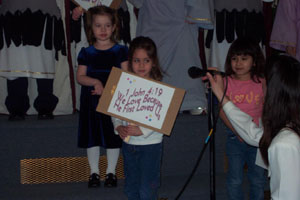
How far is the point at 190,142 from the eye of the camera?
3096 millimetres

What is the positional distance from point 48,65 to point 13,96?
36 cm

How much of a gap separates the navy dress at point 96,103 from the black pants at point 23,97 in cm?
56

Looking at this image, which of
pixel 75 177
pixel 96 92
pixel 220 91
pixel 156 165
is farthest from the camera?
pixel 75 177

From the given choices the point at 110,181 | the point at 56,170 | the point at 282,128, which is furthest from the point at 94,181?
the point at 282,128

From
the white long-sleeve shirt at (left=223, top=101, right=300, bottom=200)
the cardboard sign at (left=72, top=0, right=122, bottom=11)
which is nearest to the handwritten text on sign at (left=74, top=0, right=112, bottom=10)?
the cardboard sign at (left=72, top=0, right=122, bottom=11)

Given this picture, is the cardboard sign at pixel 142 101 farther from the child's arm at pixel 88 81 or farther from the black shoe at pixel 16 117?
the black shoe at pixel 16 117

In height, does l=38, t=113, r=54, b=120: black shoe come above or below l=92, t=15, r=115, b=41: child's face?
below

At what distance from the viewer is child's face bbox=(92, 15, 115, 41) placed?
102 inches

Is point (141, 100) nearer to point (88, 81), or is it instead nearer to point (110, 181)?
point (88, 81)

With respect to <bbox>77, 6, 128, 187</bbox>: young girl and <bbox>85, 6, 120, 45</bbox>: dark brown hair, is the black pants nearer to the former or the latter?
<bbox>77, 6, 128, 187</bbox>: young girl

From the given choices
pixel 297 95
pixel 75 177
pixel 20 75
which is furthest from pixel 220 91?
pixel 20 75

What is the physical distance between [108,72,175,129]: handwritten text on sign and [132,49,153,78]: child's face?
123 mm

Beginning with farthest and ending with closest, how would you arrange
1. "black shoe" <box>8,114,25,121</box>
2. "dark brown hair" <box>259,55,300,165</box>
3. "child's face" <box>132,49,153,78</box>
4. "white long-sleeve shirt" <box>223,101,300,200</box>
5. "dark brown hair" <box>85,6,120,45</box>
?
"black shoe" <box>8,114,25,121</box> → "dark brown hair" <box>85,6,120,45</box> → "child's face" <box>132,49,153,78</box> → "dark brown hair" <box>259,55,300,165</box> → "white long-sleeve shirt" <box>223,101,300,200</box>

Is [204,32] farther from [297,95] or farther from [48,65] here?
[297,95]
